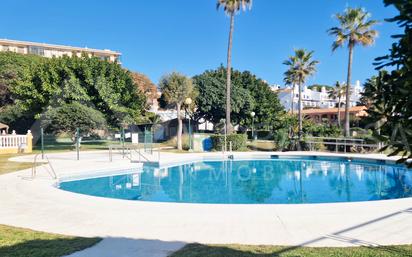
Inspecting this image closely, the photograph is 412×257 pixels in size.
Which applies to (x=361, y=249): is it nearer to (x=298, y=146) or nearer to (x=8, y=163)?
(x=8, y=163)

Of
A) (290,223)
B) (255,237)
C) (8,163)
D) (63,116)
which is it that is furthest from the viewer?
(63,116)

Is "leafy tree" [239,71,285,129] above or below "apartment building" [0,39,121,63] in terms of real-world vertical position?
below

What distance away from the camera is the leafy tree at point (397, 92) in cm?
223

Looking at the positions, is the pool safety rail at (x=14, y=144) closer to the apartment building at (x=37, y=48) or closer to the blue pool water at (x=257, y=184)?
the blue pool water at (x=257, y=184)

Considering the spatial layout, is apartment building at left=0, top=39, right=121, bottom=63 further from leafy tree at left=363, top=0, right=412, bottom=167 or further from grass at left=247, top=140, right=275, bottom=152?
leafy tree at left=363, top=0, right=412, bottom=167

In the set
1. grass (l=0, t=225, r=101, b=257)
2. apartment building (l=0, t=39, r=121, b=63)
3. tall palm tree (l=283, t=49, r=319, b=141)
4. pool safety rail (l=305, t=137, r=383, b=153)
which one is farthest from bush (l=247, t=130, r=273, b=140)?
apartment building (l=0, t=39, r=121, b=63)

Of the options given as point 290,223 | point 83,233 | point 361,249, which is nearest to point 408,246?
point 361,249

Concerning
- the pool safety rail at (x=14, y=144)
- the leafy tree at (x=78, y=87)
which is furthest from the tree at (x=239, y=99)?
the pool safety rail at (x=14, y=144)

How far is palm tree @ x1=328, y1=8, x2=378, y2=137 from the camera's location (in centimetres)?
2786

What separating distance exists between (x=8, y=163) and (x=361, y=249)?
56.3 feet

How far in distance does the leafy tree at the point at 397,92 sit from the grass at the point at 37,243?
4.59m

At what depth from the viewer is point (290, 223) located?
6840mm

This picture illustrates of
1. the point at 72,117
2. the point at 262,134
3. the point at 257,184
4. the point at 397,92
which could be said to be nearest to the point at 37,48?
the point at 262,134

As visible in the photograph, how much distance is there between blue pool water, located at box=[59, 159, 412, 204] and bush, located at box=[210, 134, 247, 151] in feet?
17.5
